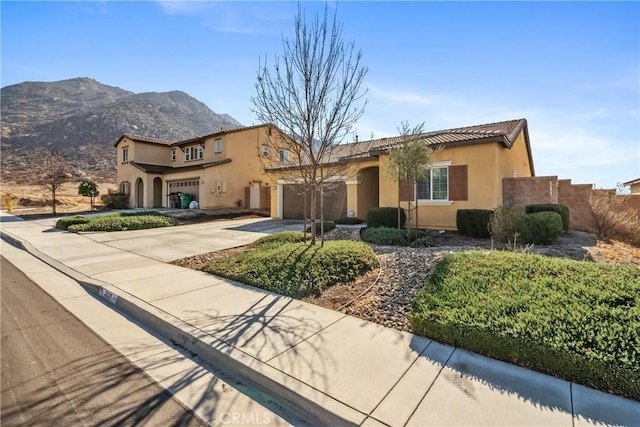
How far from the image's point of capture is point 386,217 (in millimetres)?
11875

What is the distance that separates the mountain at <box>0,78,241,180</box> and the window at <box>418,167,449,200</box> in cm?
5171

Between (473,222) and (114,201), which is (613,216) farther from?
(114,201)

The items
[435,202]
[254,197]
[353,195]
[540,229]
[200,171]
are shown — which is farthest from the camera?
[200,171]

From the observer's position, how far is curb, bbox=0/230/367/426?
263 centimetres

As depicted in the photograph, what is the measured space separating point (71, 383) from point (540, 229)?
10970 mm

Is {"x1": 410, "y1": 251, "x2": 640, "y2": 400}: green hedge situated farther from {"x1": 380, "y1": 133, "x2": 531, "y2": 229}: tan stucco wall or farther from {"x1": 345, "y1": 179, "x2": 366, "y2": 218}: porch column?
{"x1": 345, "y1": 179, "x2": 366, "y2": 218}: porch column

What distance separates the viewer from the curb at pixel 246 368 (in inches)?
104

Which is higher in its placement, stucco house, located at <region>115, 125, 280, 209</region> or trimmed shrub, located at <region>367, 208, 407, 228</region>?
stucco house, located at <region>115, 125, 280, 209</region>

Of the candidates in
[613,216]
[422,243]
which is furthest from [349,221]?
[613,216]

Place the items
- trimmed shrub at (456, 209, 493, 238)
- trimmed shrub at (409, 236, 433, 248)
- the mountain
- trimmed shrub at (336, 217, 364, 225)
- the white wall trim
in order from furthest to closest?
the mountain, trimmed shrub at (336, 217, 364, 225), the white wall trim, trimmed shrub at (456, 209, 493, 238), trimmed shrub at (409, 236, 433, 248)

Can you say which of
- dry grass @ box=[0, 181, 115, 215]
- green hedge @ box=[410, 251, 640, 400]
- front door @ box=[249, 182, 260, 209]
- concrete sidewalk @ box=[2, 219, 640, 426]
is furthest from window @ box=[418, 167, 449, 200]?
dry grass @ box=[0, 181, 115, 215]

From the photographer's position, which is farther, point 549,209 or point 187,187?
point 187,187

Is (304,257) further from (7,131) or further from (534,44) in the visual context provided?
(7,131)

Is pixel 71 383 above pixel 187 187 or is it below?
below
